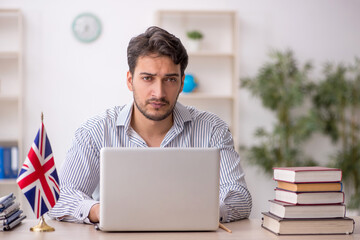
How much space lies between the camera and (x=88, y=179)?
2162 millimetres

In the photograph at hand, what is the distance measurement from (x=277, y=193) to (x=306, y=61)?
3531 mm

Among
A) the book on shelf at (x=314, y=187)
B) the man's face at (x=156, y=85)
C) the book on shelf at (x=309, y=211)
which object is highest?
the man's face at (x=156, y=85)

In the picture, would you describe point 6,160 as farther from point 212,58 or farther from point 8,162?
point 212,58

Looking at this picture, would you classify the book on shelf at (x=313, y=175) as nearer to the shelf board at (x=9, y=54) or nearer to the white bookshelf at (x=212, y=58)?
the white bookshelf at (x=212, y=58)

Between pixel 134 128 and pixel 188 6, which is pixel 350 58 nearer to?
pixel 188 6

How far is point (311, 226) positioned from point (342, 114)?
3.43 meters

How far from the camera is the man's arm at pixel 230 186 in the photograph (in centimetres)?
194

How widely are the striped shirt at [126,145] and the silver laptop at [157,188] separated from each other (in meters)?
0.30

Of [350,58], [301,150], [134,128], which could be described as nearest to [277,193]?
[134,128]

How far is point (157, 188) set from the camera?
1.58 meters

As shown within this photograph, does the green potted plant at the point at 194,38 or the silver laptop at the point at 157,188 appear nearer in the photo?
the silver laptop at the point at 157,188

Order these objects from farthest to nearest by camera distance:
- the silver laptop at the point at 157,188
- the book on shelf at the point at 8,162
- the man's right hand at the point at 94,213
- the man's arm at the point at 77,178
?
the book on shelf at the point at 8,162 → the man's arm at the point at 77,178 → the man's right hand at the point at 94,213 → the silver laptop at the point at 157,188

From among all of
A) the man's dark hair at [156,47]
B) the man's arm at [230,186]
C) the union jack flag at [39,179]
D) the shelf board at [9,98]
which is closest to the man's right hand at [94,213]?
the union jack flag at [39,179]

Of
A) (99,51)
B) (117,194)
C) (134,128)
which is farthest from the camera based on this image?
(99,51)
